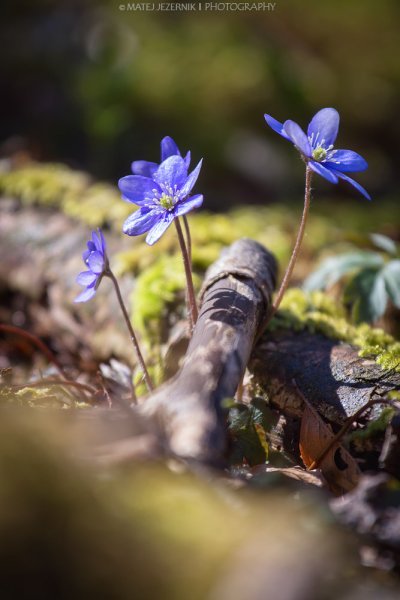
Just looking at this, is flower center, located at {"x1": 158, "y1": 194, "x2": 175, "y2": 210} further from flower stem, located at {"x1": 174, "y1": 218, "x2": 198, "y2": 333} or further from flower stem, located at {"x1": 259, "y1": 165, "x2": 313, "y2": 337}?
flower stem, located at {"x1": 259, "y1": 165, "x2": 313, "y2": 337}

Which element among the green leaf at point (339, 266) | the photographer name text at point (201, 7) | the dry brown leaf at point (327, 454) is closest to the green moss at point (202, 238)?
the green leaf at point (339, 266)

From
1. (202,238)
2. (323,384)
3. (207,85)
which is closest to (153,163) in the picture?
(323,384)

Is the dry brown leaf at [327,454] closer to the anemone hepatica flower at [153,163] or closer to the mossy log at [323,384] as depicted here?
the mossy log at [323,384]

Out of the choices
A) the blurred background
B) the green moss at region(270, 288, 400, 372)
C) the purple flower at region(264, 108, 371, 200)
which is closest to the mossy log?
the green moss at region(270, 288, 400, 372)

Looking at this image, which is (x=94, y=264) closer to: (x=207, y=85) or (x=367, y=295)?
(x=367, y=295)

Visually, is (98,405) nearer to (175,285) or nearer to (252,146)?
(175,285)

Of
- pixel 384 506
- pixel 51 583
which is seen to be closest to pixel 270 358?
pixel 384 506
